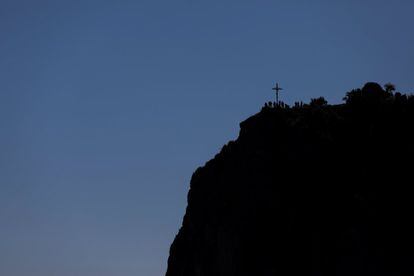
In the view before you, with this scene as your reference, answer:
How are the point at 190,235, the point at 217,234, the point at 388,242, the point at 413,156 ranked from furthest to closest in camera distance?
the point at 190,235
the point at 217,234
the point at 413,156
the point at 388,242

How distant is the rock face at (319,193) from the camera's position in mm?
70188

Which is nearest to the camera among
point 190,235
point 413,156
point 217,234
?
point 413,156

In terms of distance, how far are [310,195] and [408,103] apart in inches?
545

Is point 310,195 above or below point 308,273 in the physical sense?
above

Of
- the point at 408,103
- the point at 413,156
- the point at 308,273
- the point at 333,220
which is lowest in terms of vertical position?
the point at 308,273

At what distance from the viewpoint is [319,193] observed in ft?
249

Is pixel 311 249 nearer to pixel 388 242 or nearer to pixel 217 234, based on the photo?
pixel 388 242

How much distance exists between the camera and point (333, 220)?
240 ft

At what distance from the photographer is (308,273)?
238 ft

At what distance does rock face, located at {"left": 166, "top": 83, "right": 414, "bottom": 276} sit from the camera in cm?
7019

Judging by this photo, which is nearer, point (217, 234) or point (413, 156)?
point (413, 156)

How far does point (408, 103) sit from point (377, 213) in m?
13.8

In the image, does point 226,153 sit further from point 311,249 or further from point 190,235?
point 311,249

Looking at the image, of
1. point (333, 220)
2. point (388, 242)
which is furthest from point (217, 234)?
point (388, 242)
